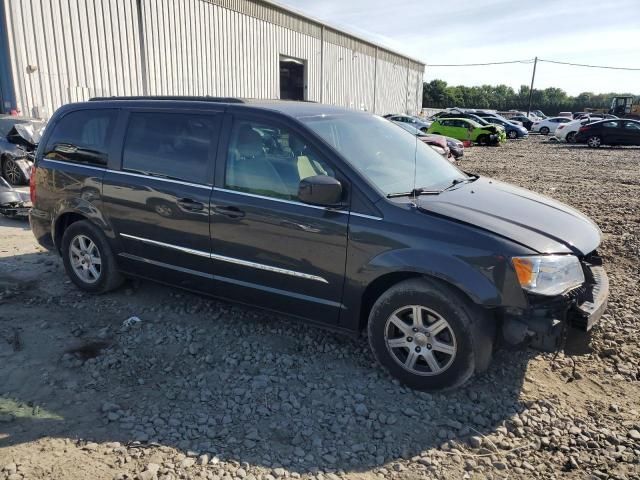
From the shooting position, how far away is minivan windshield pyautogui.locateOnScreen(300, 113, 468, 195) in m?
3.60

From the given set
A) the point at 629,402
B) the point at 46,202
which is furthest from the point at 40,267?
the point at 629,402

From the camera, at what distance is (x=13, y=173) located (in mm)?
10039

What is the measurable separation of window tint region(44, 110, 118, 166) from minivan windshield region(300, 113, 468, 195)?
6.71ft

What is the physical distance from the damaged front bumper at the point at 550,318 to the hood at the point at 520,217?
0.30m

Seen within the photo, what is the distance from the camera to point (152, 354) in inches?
150

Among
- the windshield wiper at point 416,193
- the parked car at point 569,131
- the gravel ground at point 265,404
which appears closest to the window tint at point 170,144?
the gravel ground at point 265,404

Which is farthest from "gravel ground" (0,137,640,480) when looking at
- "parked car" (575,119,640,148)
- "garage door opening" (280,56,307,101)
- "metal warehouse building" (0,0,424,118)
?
"garage door opening" (280,56,307,101)

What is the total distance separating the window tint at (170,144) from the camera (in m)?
3.96

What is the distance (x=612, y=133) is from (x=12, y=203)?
2613cm

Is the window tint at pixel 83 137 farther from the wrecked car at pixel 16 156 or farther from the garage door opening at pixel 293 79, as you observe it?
the garage door opening at pixel 293 79

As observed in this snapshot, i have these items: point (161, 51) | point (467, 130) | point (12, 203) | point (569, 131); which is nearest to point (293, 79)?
point (467, 130)

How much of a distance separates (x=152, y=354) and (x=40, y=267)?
2.69 m

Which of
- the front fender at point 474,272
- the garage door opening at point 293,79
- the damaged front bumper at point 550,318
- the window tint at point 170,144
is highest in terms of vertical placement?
the garage door opening at point 293,79

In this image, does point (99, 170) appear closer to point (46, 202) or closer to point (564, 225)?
point (46, 202)
